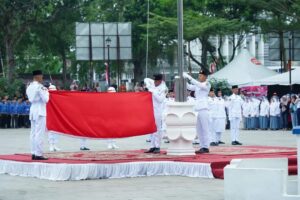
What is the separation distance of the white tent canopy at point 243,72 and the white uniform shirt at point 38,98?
24448mm

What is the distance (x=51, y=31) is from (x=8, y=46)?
5.67 meters

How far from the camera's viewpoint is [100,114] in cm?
1900

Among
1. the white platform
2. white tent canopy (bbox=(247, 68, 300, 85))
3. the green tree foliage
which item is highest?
the green tree foliage

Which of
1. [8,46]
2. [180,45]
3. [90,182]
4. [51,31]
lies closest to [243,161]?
[90,182]

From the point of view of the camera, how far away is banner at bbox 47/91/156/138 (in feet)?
61.3

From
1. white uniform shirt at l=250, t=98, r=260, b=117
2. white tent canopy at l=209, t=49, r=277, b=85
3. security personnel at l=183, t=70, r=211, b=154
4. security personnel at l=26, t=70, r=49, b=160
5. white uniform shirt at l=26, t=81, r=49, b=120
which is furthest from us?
white tent canopy at l=209, t=49, r=277, b=85

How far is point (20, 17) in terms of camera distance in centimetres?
4928

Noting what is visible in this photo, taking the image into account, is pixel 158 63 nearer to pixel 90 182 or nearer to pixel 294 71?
pixel 294 71

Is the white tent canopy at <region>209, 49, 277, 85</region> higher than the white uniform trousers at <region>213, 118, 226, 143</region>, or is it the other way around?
the white tent canopy at <region>209, 49, 277, 85</region>

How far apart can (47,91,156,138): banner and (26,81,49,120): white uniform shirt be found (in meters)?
0.43

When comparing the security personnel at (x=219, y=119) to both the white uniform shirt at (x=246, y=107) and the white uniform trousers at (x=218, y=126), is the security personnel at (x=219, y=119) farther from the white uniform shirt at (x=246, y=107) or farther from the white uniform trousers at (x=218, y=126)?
the white uniform shirt at (x=246, y=107)

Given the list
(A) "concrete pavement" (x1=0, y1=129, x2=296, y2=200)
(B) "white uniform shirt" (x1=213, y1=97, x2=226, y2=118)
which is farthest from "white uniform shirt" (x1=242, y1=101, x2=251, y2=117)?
(A) "concrete pavement" (x1=0, y1=129, x2=296, y2=200)

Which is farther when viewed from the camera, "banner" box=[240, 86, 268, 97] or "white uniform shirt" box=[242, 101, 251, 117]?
"banner" box=[240, 86, 268, 97]

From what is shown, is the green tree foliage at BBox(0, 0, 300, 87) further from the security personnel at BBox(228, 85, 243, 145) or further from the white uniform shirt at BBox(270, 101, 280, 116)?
Answer: the security personnel at BBox(228, 85, 243, 145)
